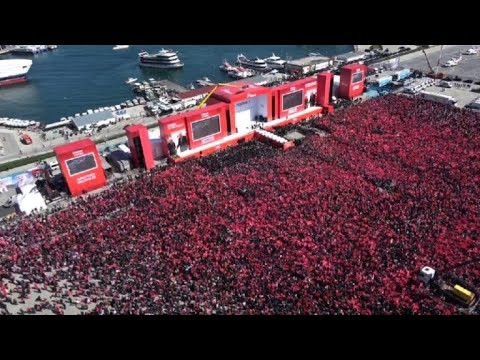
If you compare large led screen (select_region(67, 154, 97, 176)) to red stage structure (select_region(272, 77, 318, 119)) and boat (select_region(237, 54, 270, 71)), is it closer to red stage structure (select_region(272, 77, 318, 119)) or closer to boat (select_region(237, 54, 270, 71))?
red stage structure (select_region(272, 77, 318, 119))

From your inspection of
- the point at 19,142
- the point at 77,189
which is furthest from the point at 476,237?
the point at 19,142

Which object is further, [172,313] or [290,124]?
[290,124]

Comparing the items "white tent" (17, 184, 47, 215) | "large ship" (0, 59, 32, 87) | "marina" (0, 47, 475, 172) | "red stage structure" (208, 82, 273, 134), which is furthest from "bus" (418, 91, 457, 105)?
"large ship" (0, 59, 32, 87)

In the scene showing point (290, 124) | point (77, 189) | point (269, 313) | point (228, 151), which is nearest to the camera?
point (269, 313)

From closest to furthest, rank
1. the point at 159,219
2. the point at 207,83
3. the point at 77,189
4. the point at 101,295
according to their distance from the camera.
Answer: the point at 101,295 → the point at 159,219 → the point at 77,189 → the point at 207,83

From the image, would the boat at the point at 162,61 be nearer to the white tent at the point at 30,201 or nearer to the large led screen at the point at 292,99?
the large led screen at the point at 292,99

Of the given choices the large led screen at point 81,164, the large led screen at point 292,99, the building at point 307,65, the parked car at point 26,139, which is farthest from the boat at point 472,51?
the parked car at point 26,139

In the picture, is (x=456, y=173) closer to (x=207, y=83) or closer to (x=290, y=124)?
(x=290, y=124)
